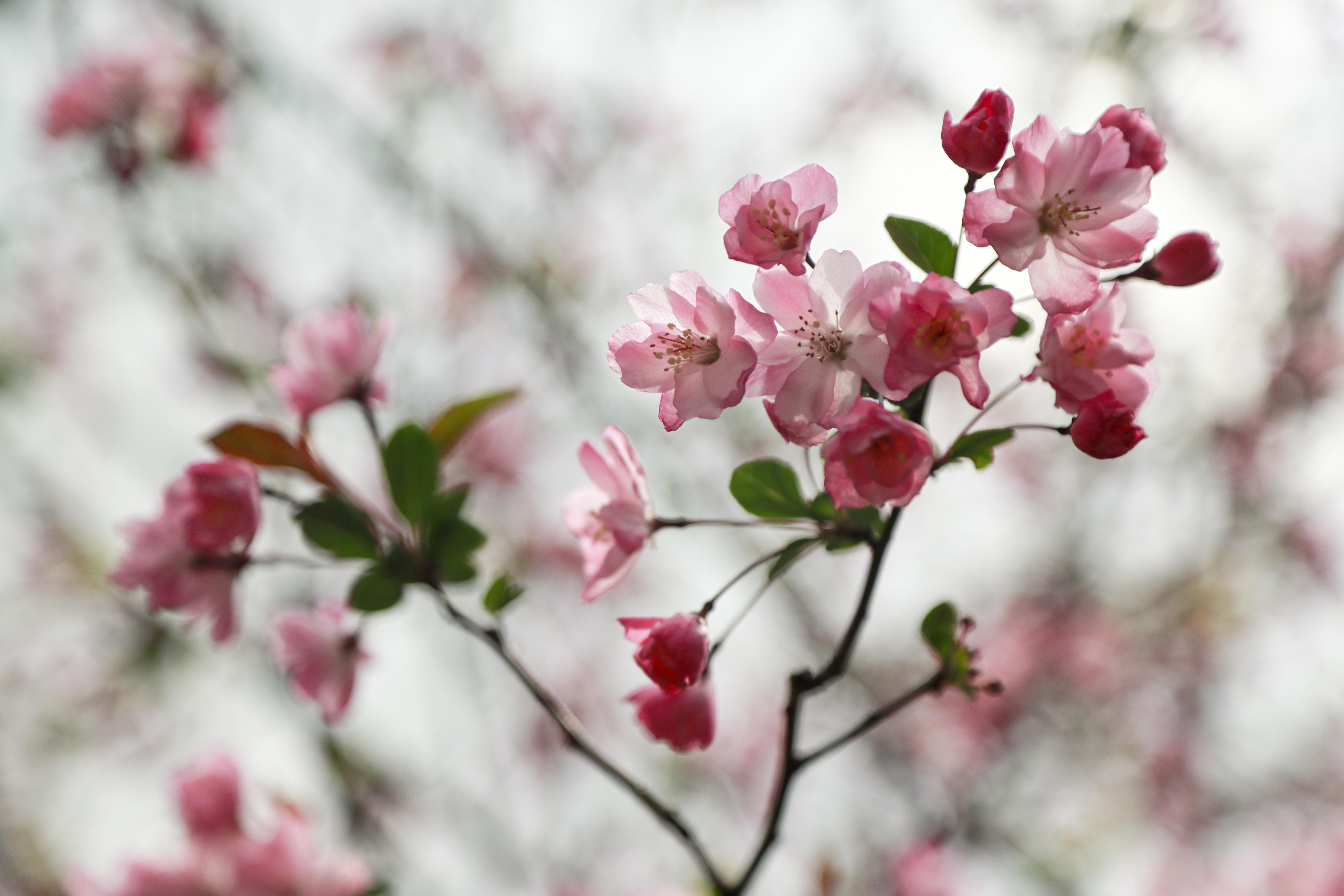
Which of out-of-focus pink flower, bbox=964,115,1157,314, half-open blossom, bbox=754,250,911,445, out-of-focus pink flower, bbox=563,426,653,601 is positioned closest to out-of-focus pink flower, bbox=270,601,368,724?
out-of-focus pink flower, bbox=563,426,653,601

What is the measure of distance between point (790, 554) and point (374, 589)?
58cm

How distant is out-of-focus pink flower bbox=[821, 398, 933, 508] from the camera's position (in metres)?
0.72

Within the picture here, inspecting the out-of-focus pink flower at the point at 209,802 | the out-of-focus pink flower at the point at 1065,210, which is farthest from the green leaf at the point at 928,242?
the out-of-focus pink flower at the point at 209,802

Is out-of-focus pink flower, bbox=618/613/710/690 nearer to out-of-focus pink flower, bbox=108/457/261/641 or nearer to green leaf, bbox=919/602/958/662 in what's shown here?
green leaf, bbox=919/602/958/662

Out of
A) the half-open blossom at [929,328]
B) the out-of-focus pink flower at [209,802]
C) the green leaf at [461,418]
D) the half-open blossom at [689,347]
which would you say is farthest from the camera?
the out-of-focus pink flower at [209,802]

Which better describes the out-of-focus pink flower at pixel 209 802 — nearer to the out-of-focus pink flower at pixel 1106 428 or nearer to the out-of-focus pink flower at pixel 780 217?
the out-of-focus pink flower at pixel 780 217

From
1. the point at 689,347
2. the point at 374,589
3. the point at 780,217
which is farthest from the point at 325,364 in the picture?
the point at 780,217

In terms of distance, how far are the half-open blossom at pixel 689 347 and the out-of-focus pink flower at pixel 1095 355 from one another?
10.4 inches

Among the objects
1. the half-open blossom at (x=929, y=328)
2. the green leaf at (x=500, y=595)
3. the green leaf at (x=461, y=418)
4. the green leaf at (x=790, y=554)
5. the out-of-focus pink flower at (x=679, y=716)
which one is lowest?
the out-of-focus pink flower at (x=679, y=716)

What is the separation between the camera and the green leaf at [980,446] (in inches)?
32.3

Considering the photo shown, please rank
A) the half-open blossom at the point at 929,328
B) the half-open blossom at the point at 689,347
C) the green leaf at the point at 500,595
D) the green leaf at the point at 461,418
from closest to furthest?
the half-open blossom at the point at 929,328 → the half-open blossom at the point at 689,347 → the green leaf at the point at 500,595 → the green leaf at the point at 461,418

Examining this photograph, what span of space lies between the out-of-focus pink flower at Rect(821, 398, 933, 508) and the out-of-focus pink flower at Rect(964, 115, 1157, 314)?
0.19m

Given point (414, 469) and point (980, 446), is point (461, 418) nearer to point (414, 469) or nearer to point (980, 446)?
point (414, 469)

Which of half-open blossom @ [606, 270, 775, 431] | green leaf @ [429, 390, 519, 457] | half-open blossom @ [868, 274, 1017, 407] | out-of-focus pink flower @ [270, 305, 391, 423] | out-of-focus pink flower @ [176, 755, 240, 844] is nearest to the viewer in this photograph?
half-open blossom @ [868, 274, 1017, 407]
